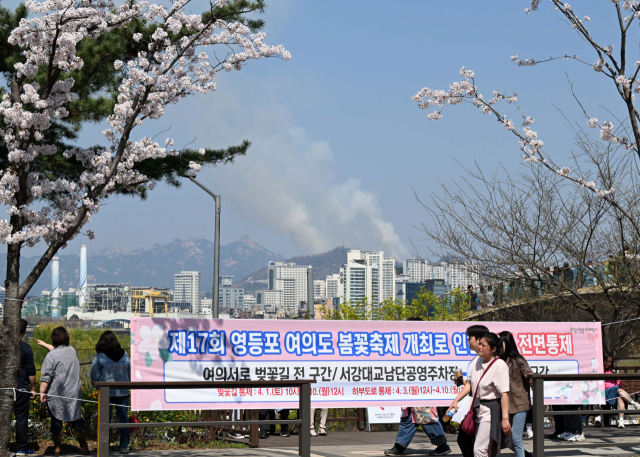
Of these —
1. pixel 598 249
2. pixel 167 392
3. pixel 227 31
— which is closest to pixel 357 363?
pixel 167 392

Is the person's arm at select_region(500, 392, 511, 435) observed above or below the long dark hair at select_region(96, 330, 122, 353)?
below

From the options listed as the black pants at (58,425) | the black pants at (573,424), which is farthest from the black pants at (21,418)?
the black pants at (573,424)

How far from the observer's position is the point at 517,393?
26.1 feet

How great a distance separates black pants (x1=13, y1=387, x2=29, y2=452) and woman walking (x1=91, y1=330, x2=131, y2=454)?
97cm

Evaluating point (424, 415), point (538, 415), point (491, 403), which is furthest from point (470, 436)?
point (424, 415)

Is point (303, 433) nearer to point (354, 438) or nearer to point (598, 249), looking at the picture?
point (354, 438)

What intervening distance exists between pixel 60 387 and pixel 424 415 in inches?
200

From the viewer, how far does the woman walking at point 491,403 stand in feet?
22.5

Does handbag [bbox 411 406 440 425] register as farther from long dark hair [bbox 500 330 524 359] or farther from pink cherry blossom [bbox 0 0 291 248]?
pink cherry blossom [bbox 0 0 291 248]

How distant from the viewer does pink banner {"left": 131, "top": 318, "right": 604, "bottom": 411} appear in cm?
941

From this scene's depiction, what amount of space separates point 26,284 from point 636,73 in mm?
8397

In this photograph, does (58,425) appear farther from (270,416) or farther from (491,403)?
(491,403)

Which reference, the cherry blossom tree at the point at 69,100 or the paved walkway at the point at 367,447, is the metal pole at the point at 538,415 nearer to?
the paved walkway at the point at 367,447

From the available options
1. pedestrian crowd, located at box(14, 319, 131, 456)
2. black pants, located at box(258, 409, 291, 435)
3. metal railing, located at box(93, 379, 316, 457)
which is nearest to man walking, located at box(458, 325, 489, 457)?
metal railing, located at box(93, 379, 316, 457)
